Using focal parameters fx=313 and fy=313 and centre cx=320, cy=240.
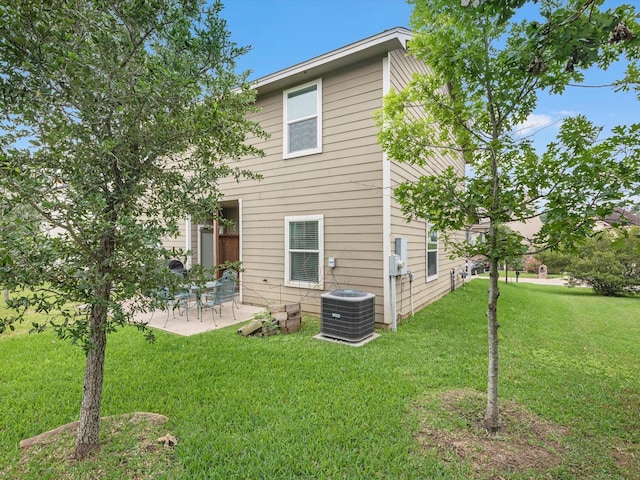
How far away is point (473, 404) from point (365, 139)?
465 cm

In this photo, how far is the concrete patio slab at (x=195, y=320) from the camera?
5867 mm

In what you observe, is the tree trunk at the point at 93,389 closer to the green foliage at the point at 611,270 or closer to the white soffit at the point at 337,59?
the white soffit at the point at 337,59

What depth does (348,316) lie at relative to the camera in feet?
16.9

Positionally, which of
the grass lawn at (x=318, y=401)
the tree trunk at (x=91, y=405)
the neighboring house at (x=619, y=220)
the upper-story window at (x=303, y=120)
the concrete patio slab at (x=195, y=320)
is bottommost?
the grass lawn at (x=318, y=401)

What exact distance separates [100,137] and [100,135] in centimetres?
1

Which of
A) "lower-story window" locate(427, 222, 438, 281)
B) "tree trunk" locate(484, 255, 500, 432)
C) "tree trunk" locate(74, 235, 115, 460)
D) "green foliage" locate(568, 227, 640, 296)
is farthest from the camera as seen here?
"green foliage" locate(568, 227, 640, 296)

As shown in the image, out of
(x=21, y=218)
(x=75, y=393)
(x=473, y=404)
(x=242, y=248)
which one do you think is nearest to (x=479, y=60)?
(x=473, y=404)

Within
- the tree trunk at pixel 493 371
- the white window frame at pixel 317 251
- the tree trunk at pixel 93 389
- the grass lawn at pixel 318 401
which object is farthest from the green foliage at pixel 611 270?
the tree trunk at pixel 93 389

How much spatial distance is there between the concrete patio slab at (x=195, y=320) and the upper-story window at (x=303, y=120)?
369cm

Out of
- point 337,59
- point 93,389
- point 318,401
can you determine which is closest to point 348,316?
point 318,401

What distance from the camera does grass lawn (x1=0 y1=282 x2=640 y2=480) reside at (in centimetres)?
229

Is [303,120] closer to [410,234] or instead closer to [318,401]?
[410,234]

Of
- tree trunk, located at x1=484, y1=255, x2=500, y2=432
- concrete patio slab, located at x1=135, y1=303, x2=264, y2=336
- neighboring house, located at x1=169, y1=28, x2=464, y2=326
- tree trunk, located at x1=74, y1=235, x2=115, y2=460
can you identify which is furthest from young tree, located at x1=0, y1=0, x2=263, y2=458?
neighboring house, located at x1=169, y1=28, x2=464, y2=326

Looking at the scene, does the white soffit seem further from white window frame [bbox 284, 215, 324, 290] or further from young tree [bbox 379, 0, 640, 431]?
young tree [bbox 379, 0, 640, 431]
